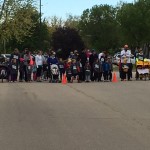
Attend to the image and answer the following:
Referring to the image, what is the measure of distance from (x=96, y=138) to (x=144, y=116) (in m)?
3.74

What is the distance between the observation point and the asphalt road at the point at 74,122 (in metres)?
9.64

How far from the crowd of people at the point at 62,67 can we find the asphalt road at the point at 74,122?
30.4 ft

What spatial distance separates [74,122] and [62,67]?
17.4 metres

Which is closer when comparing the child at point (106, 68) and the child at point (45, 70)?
the child at point (106, 68)

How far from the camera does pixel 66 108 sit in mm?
15398

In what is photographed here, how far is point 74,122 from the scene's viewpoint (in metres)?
12.4

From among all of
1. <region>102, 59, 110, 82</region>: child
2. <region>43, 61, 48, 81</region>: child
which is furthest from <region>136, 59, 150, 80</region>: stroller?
<region>43, 61, 48, 81</region>: child

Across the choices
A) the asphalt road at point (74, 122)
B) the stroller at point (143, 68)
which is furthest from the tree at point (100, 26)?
the asphalt road at point (74, 122)

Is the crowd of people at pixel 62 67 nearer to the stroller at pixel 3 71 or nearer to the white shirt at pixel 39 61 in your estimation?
the white shirt at pixel 39 61

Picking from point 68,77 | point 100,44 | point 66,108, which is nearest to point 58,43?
point 100,44

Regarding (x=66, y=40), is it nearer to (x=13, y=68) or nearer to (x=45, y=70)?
(x=45, y=70)

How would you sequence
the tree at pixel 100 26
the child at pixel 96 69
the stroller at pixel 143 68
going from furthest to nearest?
the tree at pixel 100 26, the stroller at pixel 143 68, the child at pixel 96 69

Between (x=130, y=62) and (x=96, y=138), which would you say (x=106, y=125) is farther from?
(x=130, y=62)

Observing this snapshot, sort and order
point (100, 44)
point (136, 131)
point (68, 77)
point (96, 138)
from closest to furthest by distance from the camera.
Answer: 1. point (96, 138)
2. point (136, 131)
3. point (68, 77)
4. point (100, 44)
